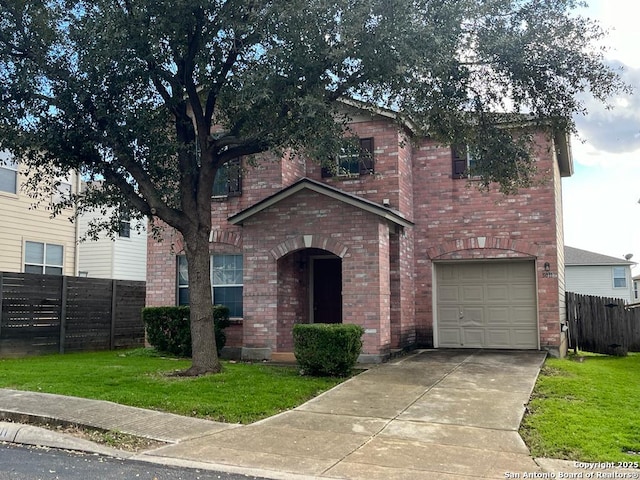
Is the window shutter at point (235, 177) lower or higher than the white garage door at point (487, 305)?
higher

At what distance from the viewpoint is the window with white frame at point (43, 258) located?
19.4 meters

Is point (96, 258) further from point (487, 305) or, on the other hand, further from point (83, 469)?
point (83, 469)

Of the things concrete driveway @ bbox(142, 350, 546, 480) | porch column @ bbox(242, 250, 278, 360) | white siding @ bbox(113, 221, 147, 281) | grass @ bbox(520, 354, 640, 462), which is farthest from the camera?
white siding @ bbox(113, 221, 147, 281)

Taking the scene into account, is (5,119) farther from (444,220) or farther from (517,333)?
(517,333)

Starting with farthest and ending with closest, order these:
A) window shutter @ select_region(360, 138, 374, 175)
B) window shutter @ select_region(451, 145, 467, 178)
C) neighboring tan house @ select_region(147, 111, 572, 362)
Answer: window shutter @ select_region(451, 145, 467, 178) < window shutter @ select_region(360, 138, 374, 175) < neighboring tan house @ select_region(147, 111, 572, 362)

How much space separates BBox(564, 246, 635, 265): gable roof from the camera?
38031 millimetres

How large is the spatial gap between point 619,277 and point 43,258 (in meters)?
34.0

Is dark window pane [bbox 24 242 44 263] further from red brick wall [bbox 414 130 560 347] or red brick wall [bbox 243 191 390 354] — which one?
red brick wall [bbox 414 130 560 347]

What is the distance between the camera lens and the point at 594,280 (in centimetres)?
3859

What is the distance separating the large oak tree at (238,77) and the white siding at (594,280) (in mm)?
29456

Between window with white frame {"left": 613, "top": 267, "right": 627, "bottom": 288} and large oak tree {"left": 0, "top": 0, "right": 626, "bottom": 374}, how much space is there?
30288 millimetres

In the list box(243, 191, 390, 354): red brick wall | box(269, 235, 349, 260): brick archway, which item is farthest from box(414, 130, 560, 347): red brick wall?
box(269, 235, 349, 260): brick archway

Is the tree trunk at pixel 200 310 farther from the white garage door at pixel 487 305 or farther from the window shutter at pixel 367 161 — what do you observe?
the white garage door at pixel 487 305

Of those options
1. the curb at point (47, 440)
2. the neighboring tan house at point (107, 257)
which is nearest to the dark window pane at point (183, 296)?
the curb at point (47, 440)
